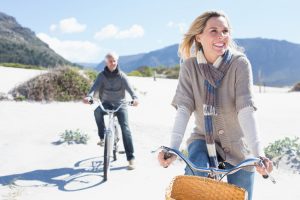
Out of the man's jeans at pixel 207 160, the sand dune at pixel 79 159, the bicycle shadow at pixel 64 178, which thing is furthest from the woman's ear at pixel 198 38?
the bicycle shadow at pixel 64 178

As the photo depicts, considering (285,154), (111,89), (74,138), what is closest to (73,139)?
(74,138)

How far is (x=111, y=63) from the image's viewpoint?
25.2ft

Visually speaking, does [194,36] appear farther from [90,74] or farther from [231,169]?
[90,74]

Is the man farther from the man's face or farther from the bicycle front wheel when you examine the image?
the bicycle front wheel

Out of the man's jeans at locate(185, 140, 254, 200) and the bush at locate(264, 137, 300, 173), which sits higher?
the man's jeans at locate(185, 140, 254, 200)

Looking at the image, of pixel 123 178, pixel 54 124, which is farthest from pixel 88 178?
pixel 54 124

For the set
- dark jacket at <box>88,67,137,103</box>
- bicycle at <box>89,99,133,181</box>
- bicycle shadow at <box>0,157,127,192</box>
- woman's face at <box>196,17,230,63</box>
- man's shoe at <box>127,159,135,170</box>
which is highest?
woman's face at <box>196,17,230,63</box>

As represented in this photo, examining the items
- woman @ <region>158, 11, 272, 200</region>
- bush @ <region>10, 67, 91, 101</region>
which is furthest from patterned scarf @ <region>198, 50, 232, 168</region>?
bush @ <region>10, 67, 91, 101</region>

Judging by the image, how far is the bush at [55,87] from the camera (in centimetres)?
1614

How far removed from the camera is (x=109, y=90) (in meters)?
7.91

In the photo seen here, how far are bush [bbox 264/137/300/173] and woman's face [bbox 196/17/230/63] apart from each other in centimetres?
467

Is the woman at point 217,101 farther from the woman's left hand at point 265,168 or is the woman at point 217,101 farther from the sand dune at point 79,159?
the sand dune at point 79,159

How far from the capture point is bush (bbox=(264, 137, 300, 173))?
7.42m

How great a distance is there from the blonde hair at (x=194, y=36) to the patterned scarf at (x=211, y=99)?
0.33 metres
